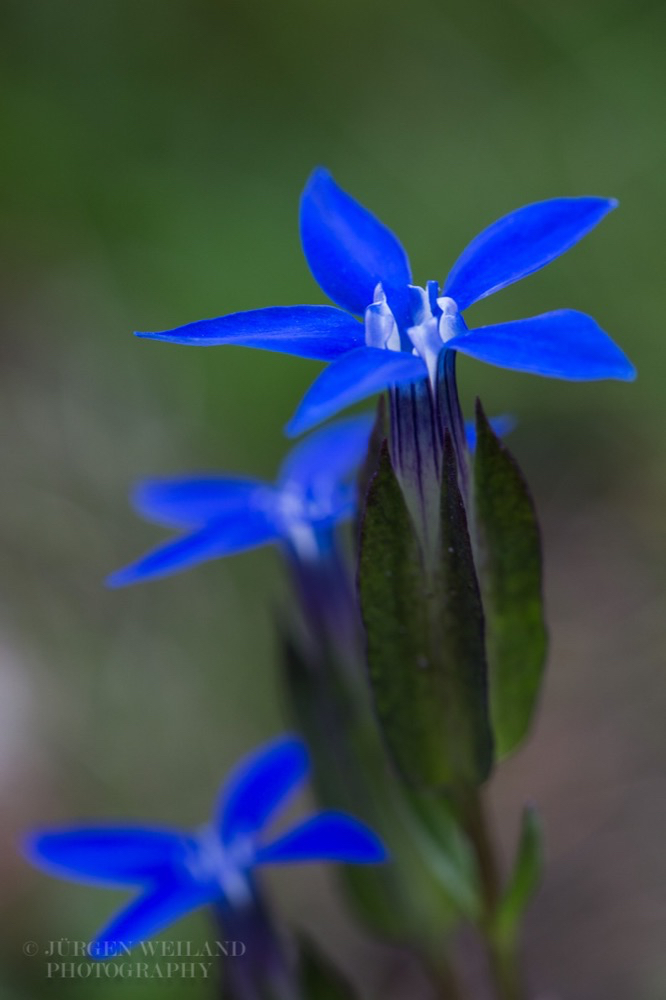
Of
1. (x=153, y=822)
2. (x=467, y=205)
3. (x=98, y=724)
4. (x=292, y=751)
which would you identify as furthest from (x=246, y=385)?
(x=292, y=751)

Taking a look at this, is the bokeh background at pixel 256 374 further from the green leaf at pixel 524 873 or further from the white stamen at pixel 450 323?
the white stamen at pixel 450 323

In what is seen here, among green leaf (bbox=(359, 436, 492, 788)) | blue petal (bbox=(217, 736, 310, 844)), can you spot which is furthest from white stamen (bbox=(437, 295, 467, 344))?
blue petal (bbox=(217, 736, 310, 844))

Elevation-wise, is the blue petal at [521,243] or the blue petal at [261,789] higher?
the blue petal at [521,243]

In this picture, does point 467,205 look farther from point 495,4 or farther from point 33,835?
point 33,835

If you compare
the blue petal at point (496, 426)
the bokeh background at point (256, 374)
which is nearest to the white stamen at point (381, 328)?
the blue petal at point (496, 426)

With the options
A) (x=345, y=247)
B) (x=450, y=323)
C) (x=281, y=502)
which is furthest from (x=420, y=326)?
(x=281, y=502)

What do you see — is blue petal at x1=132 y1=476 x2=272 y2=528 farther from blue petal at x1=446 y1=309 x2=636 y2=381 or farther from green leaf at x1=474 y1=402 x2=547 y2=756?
blue petal at x1=446 y1=309 x2=636 y2=381
